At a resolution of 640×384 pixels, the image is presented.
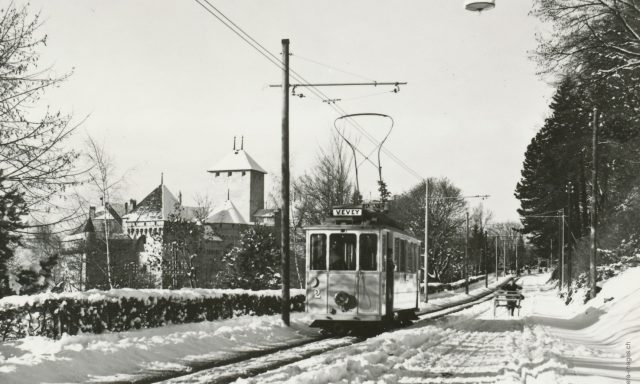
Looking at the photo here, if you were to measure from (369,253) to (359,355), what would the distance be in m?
6.13

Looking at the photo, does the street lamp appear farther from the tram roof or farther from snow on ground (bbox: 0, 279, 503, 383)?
the tram roof

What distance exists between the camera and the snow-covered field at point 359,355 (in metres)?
10.8

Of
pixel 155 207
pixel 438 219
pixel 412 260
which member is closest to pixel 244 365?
pixel 412 260

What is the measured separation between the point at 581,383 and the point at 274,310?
15664 mm

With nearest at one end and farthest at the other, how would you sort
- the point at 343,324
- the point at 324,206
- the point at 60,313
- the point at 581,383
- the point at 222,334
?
the point at 581,383 → the point at 60,313 → the point at 222,334 → the point at 343,324 → the point at 324,206

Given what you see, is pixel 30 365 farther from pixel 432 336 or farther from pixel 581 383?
pixel 432 336

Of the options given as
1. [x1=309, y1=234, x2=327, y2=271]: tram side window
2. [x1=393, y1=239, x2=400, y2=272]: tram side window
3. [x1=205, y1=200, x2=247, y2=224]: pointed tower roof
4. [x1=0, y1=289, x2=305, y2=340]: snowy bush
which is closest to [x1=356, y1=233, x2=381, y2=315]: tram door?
[x1=309, y1=234, x2=327, y2=271]: tram side window

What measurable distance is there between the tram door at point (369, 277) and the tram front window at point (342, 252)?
0.24 m

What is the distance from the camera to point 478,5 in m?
10.9

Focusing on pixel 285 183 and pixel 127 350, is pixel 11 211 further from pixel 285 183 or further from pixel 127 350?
pixel 285 183

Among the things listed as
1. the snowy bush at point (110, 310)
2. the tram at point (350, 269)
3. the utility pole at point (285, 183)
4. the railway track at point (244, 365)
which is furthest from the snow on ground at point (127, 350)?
the utility pole at point (285, 183)

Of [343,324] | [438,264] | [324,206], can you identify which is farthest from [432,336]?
[438,264]

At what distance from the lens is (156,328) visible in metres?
16.8

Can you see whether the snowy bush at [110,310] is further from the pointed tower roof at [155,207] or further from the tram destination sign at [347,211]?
the pointed tower roof at [155,207]
